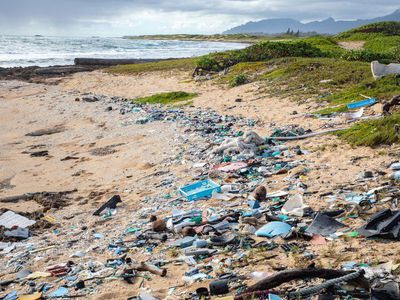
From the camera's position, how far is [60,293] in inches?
166

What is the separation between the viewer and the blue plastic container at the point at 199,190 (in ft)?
21.3

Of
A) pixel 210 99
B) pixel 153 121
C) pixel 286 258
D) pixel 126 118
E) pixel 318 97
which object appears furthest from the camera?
pixel 210 99

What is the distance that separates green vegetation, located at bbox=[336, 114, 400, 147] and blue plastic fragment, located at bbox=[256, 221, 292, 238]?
10.3 ft

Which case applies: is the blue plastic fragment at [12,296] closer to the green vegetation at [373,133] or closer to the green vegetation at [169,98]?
the green vegetation at [373,133]

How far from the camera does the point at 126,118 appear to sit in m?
13.8

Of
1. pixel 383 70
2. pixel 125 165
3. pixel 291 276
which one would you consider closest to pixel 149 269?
pixel 291 276

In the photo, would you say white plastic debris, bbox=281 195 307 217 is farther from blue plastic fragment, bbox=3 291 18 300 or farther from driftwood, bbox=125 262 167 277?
blue plastic fragment, bbox=3 291 18 300

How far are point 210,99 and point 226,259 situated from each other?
11117mm

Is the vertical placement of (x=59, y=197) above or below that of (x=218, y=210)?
below

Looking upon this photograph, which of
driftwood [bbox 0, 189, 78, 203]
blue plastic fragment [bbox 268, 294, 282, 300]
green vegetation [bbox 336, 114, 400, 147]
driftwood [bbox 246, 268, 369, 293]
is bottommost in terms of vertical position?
driftwood [bbox 0, 189, 78, 203]

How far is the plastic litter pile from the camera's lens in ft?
11.9

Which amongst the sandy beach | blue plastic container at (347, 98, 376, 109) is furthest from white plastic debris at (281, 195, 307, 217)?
blue plastic container at (347, 98, 376, 109)

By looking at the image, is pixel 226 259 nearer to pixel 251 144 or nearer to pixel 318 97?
pixel 251 144

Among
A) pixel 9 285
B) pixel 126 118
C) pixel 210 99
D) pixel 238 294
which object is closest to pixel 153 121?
pixel 126 118
